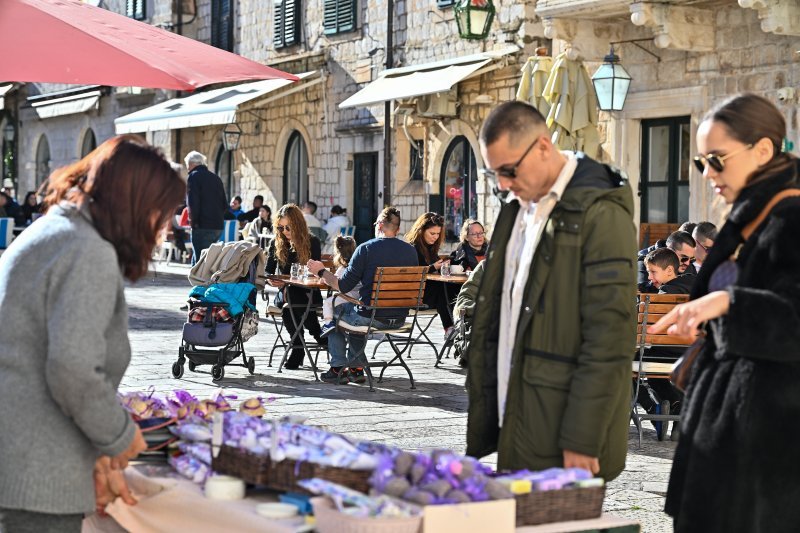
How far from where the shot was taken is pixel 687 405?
3725mm

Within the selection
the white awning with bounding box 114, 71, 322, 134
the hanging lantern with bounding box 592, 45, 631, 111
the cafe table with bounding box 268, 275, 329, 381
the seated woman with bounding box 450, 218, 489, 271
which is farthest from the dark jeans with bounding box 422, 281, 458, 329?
the white awning with bounding box 114, 71, 322, 134

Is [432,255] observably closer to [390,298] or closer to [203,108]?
[390,298]

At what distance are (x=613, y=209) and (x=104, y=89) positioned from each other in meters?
31.4

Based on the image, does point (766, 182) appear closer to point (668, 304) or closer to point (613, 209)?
point (613, 209)

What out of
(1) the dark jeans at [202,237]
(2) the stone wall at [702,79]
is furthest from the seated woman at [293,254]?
(2) the stone wall at [702,79]

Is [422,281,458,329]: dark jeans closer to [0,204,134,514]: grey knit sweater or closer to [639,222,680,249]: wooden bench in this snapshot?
[639,222,680,249]: wooden bench

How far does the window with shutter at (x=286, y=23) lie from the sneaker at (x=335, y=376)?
658 inches

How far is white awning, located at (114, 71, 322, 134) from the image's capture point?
25.0 meters

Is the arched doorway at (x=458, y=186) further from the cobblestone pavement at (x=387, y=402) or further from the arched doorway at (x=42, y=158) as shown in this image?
the arched doorway at (x=42, y=158)

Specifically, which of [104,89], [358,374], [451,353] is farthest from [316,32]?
[358,374]

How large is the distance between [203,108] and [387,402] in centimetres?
1712

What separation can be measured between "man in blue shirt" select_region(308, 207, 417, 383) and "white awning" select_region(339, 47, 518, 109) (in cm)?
898

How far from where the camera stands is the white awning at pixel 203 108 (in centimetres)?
2502

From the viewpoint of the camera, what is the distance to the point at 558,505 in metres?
3.45
